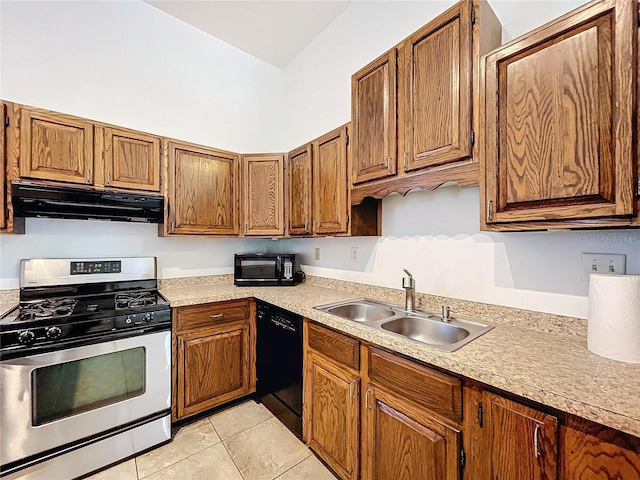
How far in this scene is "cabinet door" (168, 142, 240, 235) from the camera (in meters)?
2.22

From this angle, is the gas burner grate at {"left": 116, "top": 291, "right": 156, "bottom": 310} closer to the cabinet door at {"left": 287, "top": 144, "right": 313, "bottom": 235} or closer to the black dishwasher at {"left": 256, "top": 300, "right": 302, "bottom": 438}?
the black dishwasher at {"left": 256, "top": 300, "right": 302, "bottom": 438}

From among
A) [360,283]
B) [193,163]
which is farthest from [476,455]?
[193,163]

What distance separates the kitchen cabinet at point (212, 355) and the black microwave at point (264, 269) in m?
0.29

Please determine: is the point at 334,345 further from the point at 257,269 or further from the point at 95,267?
the point at 95,267

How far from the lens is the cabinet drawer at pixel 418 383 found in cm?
104

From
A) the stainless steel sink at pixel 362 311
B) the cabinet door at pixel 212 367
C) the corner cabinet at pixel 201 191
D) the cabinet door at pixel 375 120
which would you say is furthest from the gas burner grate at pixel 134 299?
the cabinet door at pixel 375 120

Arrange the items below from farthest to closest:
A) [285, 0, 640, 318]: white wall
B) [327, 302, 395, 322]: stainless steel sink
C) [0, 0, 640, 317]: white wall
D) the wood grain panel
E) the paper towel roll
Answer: [327, 302, 395, 322]: stainless steel sink → [0, 0, 640, 317]: white wall → [285, 0, 640, 318]: white wall → the paper towel roll → the wood grain panel

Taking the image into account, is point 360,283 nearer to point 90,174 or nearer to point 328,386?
point 328,386

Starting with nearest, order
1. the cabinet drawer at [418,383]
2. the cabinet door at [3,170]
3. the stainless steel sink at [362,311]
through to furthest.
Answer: the cabinet drawer at [418,383], the cabinet door at [3,170], the stainless steel sink at [362,311]

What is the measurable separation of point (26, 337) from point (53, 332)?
0.33ft

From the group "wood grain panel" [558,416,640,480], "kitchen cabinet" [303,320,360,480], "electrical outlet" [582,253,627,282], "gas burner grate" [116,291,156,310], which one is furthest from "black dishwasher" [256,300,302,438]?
"electrical outlet" [582,253,627,282]

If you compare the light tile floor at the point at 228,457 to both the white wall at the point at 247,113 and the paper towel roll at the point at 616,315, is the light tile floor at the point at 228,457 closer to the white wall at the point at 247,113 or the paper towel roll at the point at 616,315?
the white wall at the point at 247,113

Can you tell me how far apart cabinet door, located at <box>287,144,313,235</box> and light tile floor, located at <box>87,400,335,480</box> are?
4.79 ft

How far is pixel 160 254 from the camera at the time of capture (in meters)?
2.43
